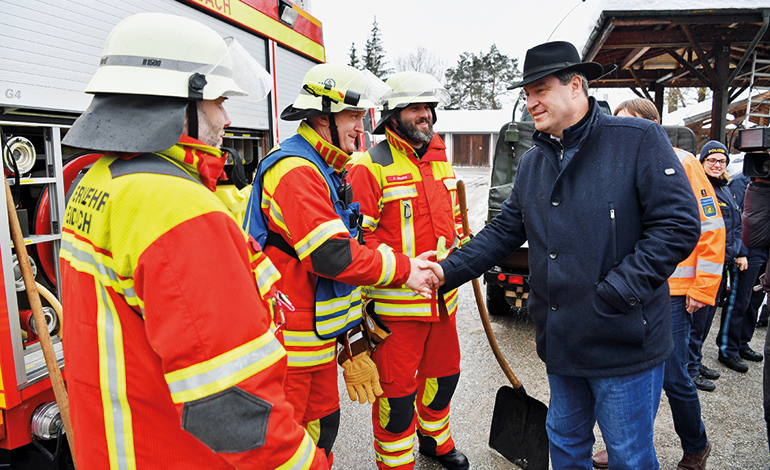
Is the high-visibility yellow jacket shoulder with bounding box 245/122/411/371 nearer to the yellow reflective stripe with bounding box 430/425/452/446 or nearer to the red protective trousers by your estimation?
the red protective trousers

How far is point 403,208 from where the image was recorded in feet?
9.29

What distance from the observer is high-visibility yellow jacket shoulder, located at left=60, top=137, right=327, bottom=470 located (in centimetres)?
100

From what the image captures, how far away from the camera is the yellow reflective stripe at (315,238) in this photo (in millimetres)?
2045

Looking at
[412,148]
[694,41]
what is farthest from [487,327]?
[694,41]

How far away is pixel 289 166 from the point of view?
2105 millimetres

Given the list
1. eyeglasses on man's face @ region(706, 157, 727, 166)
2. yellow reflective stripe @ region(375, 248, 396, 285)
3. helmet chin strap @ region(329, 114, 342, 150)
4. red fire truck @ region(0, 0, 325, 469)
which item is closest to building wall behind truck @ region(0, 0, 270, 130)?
red fire truck @ region(0, 0, 325, 469)

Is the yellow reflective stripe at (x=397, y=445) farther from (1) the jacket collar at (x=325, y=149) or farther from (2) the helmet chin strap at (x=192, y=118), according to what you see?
(2) the helmet chin strap at (x=192, y=118)

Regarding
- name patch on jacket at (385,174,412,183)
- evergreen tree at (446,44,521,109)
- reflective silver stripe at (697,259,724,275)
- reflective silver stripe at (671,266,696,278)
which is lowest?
reflective silver stripe at (671,266,696,278)

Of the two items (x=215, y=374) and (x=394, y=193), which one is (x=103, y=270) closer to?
(x=215, y=374)

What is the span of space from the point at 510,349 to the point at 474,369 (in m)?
0.64

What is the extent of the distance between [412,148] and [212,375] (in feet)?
7.06

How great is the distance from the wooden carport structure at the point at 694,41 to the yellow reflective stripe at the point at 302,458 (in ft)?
15.3

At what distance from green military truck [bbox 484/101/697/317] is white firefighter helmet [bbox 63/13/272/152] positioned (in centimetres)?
409

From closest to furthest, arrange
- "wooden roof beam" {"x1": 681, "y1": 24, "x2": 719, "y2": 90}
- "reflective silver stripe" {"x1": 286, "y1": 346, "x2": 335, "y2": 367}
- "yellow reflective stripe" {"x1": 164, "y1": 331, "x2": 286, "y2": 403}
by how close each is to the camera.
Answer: "yellow reflective stripe" {"x1": 164, "y1": 331, "x2": 286, "y2": 403}
"reflective silver stripe" {"x1": 286, "y1": 346, "x2": 335, "y2": 367}
"wooden roof beam" {"x1": 681, "y1": 24, "x2": 719, "y2": 90}
